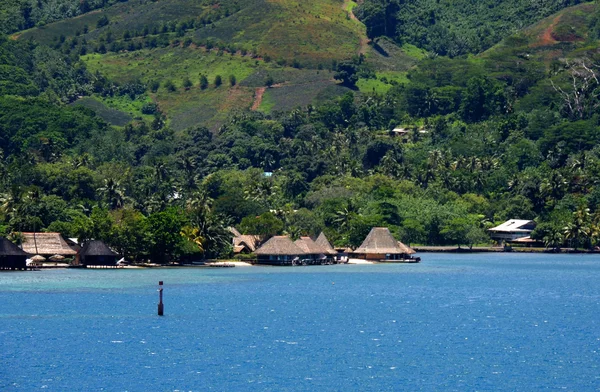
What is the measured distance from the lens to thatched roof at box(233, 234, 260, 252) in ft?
493

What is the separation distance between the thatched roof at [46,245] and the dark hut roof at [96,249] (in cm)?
268

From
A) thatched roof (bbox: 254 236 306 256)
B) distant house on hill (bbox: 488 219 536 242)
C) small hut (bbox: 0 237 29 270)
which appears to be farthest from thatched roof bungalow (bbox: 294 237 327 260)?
distant house on hill (bbox: 488 219 536 242)

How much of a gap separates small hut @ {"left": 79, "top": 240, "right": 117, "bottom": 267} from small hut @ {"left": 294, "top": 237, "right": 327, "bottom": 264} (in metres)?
23.8

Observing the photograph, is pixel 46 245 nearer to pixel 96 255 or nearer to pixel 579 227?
pixel 96 255

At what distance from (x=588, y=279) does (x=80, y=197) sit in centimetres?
8189

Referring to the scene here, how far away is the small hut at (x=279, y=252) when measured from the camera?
14325 centimetres

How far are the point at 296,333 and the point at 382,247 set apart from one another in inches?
3071

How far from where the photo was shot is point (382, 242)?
6107 inches

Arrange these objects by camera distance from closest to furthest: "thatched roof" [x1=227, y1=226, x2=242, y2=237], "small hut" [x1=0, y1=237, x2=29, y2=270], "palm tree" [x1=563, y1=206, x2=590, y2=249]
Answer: "small hut" [x1=0, y1=237, x2=29, y2=270], "thatched roof" [x1=227, y1=226, x2=242, y2=237], "palm tree" [x1=563, y1=206, x2=590, y2=249]

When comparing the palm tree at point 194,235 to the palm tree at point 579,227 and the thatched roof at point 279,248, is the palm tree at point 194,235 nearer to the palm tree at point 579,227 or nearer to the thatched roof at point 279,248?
the thatched roof at point 279,248

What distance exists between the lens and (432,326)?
3223 inches

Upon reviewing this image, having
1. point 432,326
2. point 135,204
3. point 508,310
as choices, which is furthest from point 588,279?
point 135,204

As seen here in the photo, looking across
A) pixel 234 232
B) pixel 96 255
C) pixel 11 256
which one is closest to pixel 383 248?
pixel 234 232

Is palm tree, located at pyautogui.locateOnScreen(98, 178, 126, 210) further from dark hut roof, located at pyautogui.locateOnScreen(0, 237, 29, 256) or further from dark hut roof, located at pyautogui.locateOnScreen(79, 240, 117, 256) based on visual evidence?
dark hut roof, located at pyautogui.locateOnScreen(0, 237, 29, 256)
